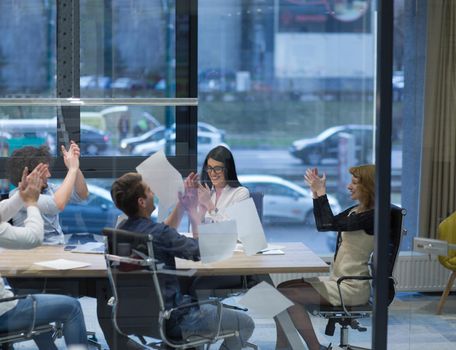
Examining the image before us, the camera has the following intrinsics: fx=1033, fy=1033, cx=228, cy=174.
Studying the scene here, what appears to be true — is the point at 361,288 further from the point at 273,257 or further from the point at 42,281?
the point at 42,281

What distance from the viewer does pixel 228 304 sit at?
4.79 m

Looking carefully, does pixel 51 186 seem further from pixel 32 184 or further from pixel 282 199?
pixel 282 199

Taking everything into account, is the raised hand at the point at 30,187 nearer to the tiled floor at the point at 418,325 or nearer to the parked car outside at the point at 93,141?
the parked car outside at the point at 93,141

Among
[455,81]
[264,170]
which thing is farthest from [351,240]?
[455,81]

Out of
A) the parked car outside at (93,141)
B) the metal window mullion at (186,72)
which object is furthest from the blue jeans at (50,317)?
the metal window mullion at (186,72)

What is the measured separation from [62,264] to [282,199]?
42.0 inches

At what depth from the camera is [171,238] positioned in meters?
4.68

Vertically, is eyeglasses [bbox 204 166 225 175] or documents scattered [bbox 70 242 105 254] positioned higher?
eyeglasses [bbox 204 166 225 175]

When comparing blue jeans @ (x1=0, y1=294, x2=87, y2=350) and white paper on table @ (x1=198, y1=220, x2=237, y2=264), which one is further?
white paper on table @ (x1=198, y1=220, x2=237, y2=264)

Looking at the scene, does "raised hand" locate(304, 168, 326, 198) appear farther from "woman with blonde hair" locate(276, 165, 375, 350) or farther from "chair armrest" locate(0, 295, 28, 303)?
"chair armrest" locate(0, 295, 28, 303)

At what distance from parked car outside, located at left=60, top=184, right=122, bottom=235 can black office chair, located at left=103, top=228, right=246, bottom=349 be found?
6 cm

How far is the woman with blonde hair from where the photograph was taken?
4836 millimetres

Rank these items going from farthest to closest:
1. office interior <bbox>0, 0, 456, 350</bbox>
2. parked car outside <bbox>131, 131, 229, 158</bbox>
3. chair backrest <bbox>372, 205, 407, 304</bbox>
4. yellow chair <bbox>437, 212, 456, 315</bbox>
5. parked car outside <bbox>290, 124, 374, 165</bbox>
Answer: yellow chair <bbox>437, 212, 456, 315</bbox>, chair backrest <bbox>372, 205, 407, 304</bbox>, parked car outside <bbox>290, 124, 374, 165</bbox>, parked car outside <bbox>131, 131, 229, 158</bbox>, office interior <bbox>0, 0, 456, 350</bbox>

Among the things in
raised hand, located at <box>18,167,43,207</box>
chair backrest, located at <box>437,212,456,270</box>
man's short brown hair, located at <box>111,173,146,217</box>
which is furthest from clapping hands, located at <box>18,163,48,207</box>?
chair backrest, located at <box>437,212,456,270</box>
